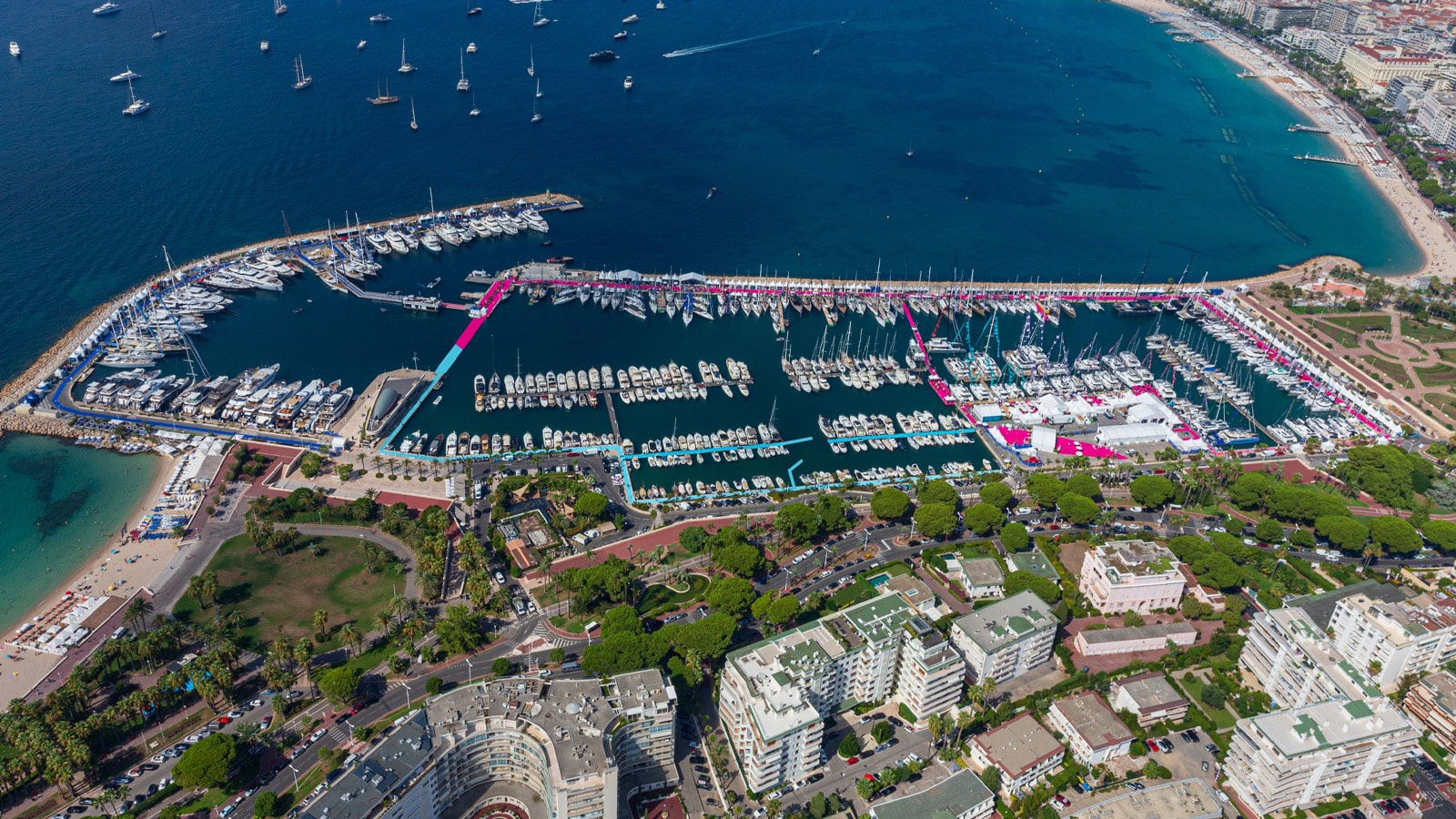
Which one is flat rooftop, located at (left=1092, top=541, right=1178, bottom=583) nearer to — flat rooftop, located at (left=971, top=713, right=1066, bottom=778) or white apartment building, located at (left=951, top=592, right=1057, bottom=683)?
white apartment building, located at (left=951, top=592, right=1057, bottom=683)

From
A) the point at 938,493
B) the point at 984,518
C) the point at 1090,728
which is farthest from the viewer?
the point at 938,493

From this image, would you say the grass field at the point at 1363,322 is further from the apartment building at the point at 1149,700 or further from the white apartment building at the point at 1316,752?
the apartment building at the point at 1149,700

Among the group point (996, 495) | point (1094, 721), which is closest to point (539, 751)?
point (1094, 721)

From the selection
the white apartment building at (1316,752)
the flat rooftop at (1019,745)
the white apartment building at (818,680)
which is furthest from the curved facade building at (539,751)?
the white apartment building at (1316,752)

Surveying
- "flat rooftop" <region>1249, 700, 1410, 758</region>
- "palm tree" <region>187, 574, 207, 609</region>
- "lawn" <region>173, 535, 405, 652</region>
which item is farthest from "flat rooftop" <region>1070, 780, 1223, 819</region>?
"palm tree" <region>187, 574, 207, 609</region>

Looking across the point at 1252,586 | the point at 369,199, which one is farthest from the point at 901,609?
the point at 369,199

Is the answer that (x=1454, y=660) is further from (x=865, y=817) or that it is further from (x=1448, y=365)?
(x=1448, y=365)

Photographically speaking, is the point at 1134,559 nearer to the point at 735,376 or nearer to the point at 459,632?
the point at 735,376
